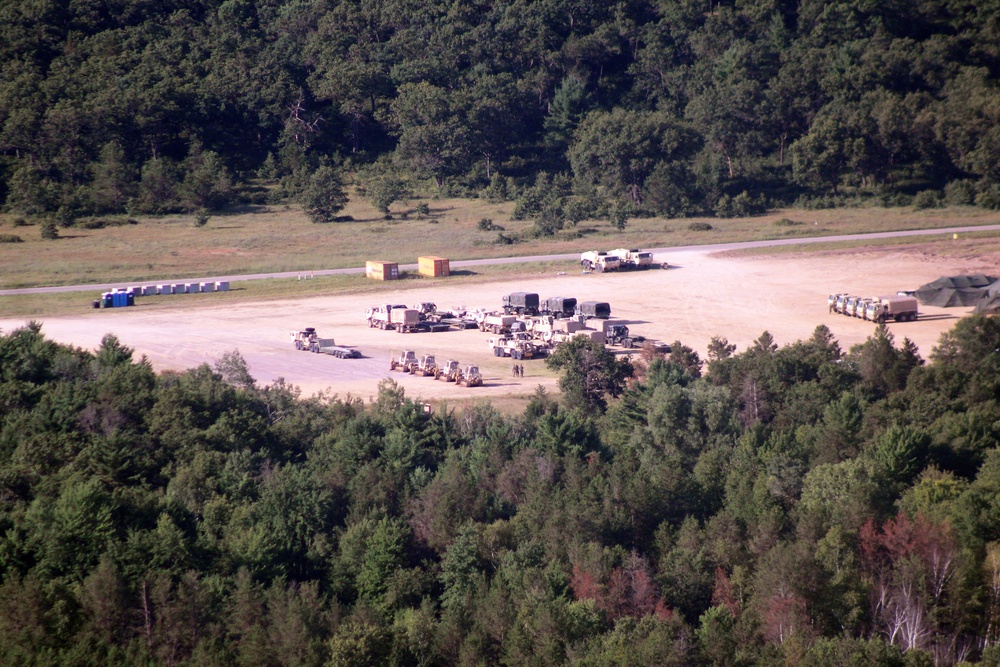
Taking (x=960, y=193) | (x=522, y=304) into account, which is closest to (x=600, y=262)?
(x=522, y=304)

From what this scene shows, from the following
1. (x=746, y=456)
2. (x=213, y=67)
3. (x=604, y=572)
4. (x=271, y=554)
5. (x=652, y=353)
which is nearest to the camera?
(x=604, y=572)

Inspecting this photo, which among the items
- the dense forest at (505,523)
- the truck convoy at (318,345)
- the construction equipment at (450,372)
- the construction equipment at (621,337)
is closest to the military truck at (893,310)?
the construction equipment at (621,337)

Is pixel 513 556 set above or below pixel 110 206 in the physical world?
below

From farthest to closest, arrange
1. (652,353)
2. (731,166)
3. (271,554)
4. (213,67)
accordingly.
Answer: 1. (213,67)
2. (731,166)
3. (652,353)
4. (271,554)

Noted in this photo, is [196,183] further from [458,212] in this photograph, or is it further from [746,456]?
[746,456]

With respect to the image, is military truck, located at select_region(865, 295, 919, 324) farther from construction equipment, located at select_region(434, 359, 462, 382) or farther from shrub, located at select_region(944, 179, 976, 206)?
shrub, located at select_region(944, 179, 976, 206)

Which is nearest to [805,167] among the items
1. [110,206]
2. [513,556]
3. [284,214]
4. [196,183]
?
[284,214]

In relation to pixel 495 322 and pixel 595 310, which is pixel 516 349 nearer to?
pixel 495 322
